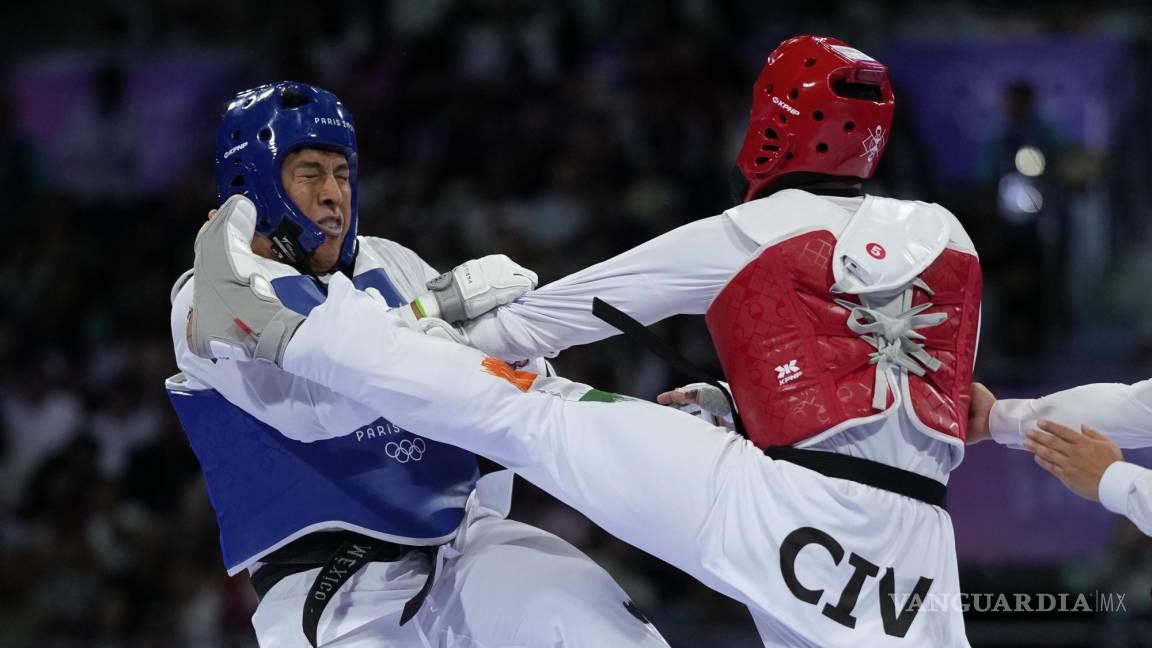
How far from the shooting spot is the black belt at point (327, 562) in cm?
438

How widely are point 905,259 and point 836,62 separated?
0.74 m

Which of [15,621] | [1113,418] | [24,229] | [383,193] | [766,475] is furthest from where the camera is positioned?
[24,229]

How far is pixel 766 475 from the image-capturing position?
4008mm

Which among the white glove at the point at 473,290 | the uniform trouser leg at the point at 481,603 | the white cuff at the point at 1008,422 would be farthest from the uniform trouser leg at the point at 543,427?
the white cuff at the point at 1008,422

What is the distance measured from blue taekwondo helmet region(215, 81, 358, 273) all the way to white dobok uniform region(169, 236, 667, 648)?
0.62 ft

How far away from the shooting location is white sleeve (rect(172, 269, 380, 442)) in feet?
14.1

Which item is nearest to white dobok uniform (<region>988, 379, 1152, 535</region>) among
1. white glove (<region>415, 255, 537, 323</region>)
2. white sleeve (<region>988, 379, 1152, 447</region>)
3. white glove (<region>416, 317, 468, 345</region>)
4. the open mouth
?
white sleeve (<region>988, 379, 1152, 447</region>)

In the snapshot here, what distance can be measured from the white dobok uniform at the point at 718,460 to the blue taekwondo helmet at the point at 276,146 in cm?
72

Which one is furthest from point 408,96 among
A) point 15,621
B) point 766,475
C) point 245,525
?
point 766,475

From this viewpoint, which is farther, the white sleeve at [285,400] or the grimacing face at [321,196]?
the grimacing face at [321,196]

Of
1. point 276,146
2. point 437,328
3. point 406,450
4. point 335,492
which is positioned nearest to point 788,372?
point 437,328

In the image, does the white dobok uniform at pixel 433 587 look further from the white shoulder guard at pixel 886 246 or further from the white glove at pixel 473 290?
the white shoulder guard at pixel 886 246

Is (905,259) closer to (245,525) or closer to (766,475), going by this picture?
(766,475)

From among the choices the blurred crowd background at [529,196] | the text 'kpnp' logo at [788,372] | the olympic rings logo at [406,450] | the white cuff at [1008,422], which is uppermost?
the text 'kpnp' logo at [788,372]
